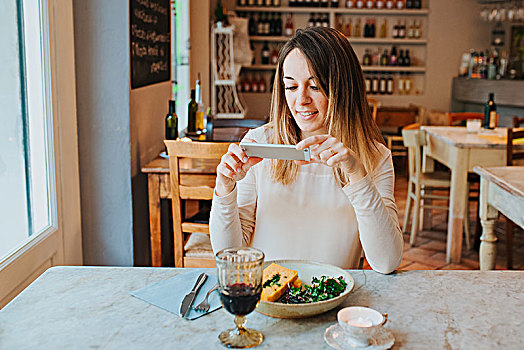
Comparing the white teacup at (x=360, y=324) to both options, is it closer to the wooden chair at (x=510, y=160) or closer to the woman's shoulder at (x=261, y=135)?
the woman's shoulder at (x=261, y=135)

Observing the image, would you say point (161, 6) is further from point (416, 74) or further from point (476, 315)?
point (416, 74)

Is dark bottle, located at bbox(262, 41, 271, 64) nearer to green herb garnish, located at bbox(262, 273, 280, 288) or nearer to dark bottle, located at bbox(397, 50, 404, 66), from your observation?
dark bottle, located at bbox(397, 50, 404, 66)

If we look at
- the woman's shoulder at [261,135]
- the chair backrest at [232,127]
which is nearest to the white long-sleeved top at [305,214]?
the woman's shoulder at [261,135]

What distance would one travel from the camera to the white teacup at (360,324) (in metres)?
1.01

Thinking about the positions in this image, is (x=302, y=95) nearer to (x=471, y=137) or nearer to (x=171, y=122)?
(x=171, y=122)

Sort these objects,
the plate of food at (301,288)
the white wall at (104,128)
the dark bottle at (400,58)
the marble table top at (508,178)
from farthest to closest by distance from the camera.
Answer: the dark bottle at (400,58) → the white wall at (104,128) → the marble table top at (508,178) → the plate of food at (301,288)

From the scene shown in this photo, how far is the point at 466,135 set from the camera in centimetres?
413

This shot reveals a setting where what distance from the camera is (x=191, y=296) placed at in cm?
125

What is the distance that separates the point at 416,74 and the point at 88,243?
5.87m

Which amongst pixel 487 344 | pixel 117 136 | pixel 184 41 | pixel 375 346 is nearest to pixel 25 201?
pixel 117 136

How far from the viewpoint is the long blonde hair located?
Result: 5.37 feet

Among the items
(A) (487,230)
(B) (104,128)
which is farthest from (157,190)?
(A) (487,230)

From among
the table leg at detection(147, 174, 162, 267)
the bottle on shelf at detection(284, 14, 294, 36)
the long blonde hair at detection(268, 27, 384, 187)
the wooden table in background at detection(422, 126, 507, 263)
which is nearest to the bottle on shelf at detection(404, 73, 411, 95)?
the bottle on shelf at detection(284, 14, 294, 36)

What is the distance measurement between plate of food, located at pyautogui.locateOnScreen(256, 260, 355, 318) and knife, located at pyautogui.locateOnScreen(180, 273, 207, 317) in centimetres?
15
